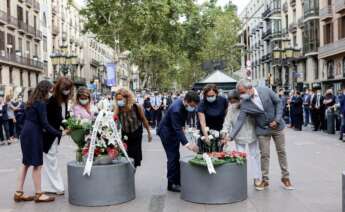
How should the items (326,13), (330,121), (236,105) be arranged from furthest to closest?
(326,13) < (330,121) < (236,105)

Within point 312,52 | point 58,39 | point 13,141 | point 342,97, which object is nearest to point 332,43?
point 312,52

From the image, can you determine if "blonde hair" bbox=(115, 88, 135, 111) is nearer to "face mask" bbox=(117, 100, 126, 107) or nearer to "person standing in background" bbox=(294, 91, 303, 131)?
"face mask" bbox=(117, 100, 126, 107)

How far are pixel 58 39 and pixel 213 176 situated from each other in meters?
54.6

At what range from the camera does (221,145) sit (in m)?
7.48

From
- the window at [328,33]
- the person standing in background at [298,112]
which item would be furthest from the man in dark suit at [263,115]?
the window at [328,33]

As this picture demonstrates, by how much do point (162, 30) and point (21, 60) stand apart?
42.3ft

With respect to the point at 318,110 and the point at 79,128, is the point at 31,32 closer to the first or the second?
the point at 318,110

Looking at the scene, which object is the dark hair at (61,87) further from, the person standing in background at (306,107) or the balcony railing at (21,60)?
the balcony railing at (21,60)

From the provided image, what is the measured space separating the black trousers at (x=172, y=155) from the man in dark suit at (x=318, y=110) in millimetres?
12409

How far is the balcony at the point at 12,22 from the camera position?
1650 inches

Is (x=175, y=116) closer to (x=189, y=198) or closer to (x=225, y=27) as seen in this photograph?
(x=189, y=198)

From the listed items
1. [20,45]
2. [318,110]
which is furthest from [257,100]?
[20,45]

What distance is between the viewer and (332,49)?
123 ft

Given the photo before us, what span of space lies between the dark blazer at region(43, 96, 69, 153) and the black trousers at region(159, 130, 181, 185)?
5.21 feet
